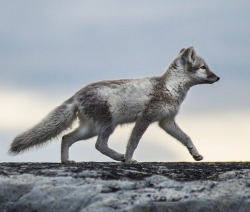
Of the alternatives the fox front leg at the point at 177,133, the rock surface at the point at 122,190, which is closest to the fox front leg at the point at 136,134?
the fox front leg at the point at 177,133

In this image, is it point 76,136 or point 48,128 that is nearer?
point 48,128

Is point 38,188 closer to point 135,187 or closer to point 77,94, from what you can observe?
point 135,187

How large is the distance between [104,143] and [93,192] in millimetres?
5900

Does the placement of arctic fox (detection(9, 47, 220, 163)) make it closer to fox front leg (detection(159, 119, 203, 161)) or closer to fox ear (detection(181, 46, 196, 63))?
fox front leg (detection(159, 119, 203, 161))

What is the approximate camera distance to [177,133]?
41.7 ft

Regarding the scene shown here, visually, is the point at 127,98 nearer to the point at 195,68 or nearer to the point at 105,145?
the point at 105,145

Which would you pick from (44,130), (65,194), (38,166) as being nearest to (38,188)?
(65,194)

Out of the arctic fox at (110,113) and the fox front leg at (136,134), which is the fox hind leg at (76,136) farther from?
the fox front leg at (136,134)

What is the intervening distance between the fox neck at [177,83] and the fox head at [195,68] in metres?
0.13

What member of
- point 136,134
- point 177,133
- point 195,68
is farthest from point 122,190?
point 195,68

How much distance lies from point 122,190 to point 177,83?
22.9ft

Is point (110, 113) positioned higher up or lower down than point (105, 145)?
higher up

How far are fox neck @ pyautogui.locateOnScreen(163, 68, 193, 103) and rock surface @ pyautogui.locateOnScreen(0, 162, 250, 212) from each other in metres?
5.80

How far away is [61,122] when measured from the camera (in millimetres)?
11648
